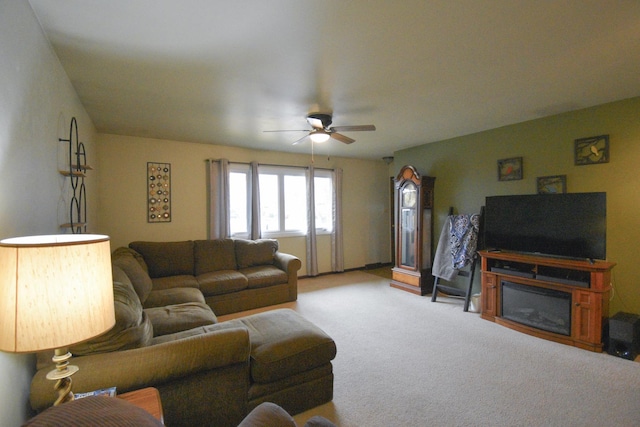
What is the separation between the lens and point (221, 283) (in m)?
3.73

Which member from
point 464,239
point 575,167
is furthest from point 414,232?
point 575,167

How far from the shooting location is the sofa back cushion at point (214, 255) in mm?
4137

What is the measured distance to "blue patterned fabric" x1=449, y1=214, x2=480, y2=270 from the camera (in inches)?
A: 150

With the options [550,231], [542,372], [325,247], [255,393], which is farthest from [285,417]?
[325,247]

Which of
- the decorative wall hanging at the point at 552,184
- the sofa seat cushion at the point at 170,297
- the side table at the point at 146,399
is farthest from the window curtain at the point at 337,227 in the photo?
the side table at the point at 146,399

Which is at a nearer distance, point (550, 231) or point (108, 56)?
point (108, 56)

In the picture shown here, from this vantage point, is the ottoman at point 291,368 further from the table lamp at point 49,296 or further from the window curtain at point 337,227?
the window curtain at point 337,227

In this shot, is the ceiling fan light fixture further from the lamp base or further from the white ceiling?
the lamp base

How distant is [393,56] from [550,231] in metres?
2.65

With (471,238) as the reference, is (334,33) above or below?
above

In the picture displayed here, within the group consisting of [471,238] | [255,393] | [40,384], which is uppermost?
[471,238]

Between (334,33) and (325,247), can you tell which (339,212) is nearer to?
(325,247)

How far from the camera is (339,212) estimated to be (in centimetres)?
588

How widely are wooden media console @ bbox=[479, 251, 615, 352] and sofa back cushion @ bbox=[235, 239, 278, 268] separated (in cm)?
306
